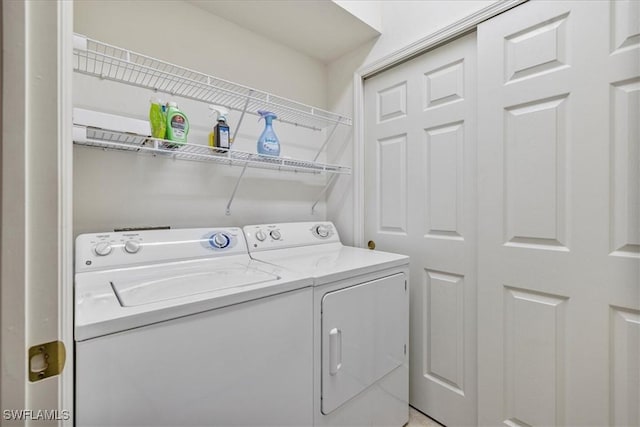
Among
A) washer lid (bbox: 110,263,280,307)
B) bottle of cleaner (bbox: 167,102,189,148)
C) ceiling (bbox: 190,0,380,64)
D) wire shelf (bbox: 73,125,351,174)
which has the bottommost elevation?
washer lid (bbox: 110,263,280,307)

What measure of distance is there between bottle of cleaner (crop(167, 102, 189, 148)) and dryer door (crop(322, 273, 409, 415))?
101cm

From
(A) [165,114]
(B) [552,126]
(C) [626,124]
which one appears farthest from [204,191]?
(C) [626,124]

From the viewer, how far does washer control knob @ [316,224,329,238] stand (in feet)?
6.82

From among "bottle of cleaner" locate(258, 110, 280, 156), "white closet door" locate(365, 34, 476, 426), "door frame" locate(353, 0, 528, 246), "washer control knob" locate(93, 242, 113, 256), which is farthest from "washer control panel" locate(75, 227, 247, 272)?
"white closet door" locate(365, 34, 476, 426)

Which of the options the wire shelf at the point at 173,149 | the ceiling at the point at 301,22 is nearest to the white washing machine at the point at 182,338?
the wire shelf at the point at 173,149

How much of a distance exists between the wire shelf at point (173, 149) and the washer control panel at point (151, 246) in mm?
394

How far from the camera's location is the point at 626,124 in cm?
115

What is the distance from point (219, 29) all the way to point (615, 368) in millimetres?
2652

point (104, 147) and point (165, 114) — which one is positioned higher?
point (165, 114)

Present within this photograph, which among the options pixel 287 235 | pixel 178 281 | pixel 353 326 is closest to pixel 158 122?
pixel 178 281

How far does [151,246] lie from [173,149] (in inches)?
19.6

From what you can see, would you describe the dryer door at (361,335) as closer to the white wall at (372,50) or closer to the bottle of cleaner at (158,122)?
the white wall at (372,50)

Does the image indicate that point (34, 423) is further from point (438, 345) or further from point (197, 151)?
point (438, 345)

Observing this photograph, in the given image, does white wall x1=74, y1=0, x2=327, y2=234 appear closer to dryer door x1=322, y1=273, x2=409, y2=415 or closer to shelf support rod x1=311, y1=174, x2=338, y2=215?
shelf support rod x1=311, y1=174, x2=338, y2=215
